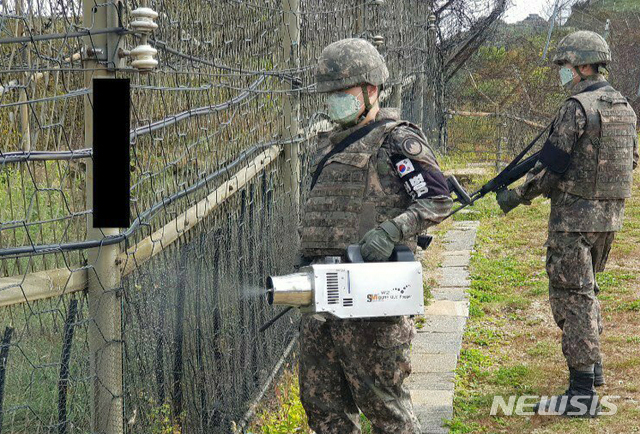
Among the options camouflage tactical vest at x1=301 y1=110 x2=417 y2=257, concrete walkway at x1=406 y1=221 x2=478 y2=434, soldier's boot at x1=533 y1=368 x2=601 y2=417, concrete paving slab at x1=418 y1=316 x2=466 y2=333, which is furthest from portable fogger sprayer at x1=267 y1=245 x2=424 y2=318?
concrete paving slab at x1=418 y1=316 x2=466 y2=333

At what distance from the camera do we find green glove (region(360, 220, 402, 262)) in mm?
3592

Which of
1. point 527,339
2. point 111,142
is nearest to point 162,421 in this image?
point 111,142

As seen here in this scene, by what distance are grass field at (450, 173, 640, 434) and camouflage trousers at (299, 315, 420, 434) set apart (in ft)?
4.08

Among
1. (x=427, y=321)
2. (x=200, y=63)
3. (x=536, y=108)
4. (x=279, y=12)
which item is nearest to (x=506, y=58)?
(x=536, y=108)

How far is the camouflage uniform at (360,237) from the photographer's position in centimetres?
373

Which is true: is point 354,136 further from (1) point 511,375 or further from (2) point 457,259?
(2) point 457,259

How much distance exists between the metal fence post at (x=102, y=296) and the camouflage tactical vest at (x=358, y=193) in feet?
3.97

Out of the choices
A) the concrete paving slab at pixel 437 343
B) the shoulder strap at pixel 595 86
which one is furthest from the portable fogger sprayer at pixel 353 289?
the concrete paving slab at pixel 437 343

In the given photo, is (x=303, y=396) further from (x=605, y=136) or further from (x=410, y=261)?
(x=605, y=136)

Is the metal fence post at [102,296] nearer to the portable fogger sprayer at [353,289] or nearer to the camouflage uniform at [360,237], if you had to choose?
the portable fogger sprayer at [353,289]

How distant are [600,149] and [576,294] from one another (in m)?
0.87

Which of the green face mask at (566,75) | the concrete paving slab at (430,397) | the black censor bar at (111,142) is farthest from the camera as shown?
the green face mask at (566,75)

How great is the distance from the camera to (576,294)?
5.24 meters

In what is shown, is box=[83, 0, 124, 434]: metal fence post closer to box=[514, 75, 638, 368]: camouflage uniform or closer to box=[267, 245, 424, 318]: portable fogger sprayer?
box=[267, 245, 424, 318]: portable fogger sprayer
